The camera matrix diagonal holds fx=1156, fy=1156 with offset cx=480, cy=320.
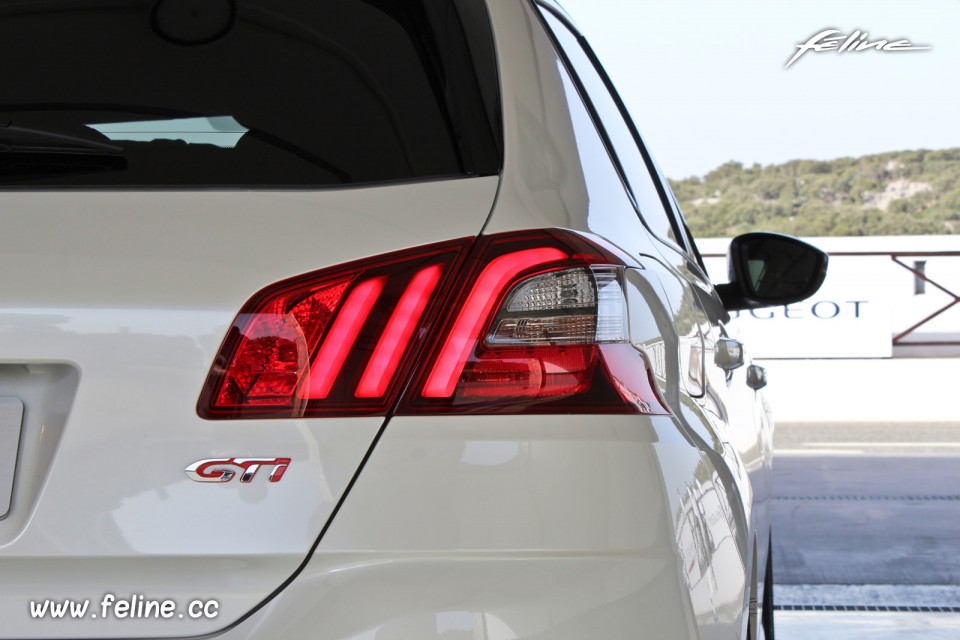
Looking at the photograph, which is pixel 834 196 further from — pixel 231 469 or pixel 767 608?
pixel 231 469

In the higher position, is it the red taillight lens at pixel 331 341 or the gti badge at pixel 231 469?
the red taillight lens at pixel 331 341

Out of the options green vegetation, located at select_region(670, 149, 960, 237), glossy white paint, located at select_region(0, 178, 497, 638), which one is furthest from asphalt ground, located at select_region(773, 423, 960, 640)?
green vegetation, located at select_region(670, 149, 960, 237)

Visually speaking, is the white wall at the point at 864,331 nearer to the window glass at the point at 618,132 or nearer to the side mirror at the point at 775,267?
the side mirror at the point at 775,267

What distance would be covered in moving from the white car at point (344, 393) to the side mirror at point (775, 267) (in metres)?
1.29

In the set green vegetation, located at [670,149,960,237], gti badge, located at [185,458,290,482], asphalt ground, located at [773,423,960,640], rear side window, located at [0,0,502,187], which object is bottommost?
green vegetation, located at [670,149,960,237]

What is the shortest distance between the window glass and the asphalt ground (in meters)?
2.07

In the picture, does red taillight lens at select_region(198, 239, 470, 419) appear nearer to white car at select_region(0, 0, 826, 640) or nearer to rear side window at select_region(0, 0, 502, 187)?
white car at select_region(0, 0, 826, 640)

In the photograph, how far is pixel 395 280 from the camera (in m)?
1.17

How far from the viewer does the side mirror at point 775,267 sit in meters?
2.50

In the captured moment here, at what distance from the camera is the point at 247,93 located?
4.52 ft

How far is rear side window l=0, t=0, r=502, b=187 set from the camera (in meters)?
1.27

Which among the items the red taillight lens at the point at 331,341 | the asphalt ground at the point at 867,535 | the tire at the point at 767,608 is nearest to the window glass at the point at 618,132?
the red taillight lens at the point at 331,341

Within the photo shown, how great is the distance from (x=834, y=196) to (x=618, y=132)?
6027 centimetres

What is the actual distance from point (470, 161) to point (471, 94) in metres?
0.11
